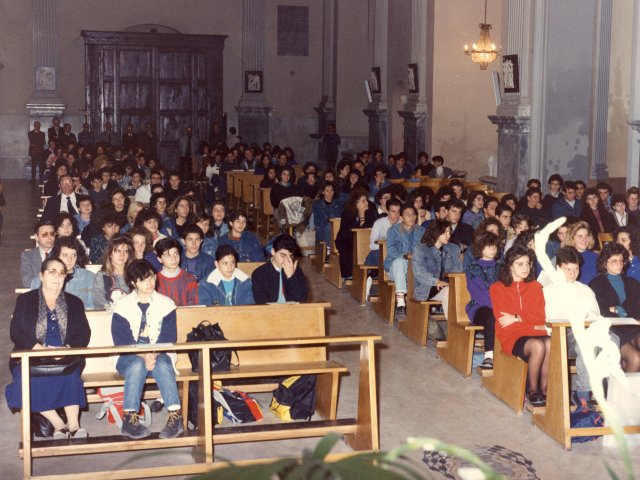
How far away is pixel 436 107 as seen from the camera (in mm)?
20250

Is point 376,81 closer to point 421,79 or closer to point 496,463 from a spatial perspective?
point 421,79

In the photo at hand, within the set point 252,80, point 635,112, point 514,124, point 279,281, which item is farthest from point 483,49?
point 279,281

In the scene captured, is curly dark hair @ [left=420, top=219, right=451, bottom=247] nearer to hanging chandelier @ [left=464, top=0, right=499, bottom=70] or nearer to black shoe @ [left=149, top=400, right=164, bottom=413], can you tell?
black shoe @ [left=149, top=400, right=164, bottom=413]

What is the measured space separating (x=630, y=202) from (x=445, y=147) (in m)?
9.45

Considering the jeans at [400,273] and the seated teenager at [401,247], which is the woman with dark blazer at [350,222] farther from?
the jeans at [400,273]

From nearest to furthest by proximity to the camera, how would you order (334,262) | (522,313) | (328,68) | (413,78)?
(522,313) → (334,262) → (413,78) → (328,68)

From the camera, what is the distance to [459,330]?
834 centimetres

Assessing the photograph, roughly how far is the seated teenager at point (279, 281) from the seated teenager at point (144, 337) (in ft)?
4.31

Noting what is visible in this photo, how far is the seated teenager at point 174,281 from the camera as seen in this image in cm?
761

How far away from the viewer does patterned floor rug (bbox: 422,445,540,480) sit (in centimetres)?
592

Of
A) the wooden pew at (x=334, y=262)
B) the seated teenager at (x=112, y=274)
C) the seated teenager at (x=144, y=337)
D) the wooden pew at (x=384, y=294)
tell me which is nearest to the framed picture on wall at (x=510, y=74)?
the wooden pew at (x=334, y=262)

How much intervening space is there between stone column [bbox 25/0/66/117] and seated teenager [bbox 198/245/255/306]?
18.5m

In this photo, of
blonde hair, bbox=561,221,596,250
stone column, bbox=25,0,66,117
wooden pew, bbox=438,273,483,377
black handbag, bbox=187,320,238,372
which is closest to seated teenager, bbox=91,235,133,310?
black handbag, bbox=187,320,238,372

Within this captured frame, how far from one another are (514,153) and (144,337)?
929 centimetres
